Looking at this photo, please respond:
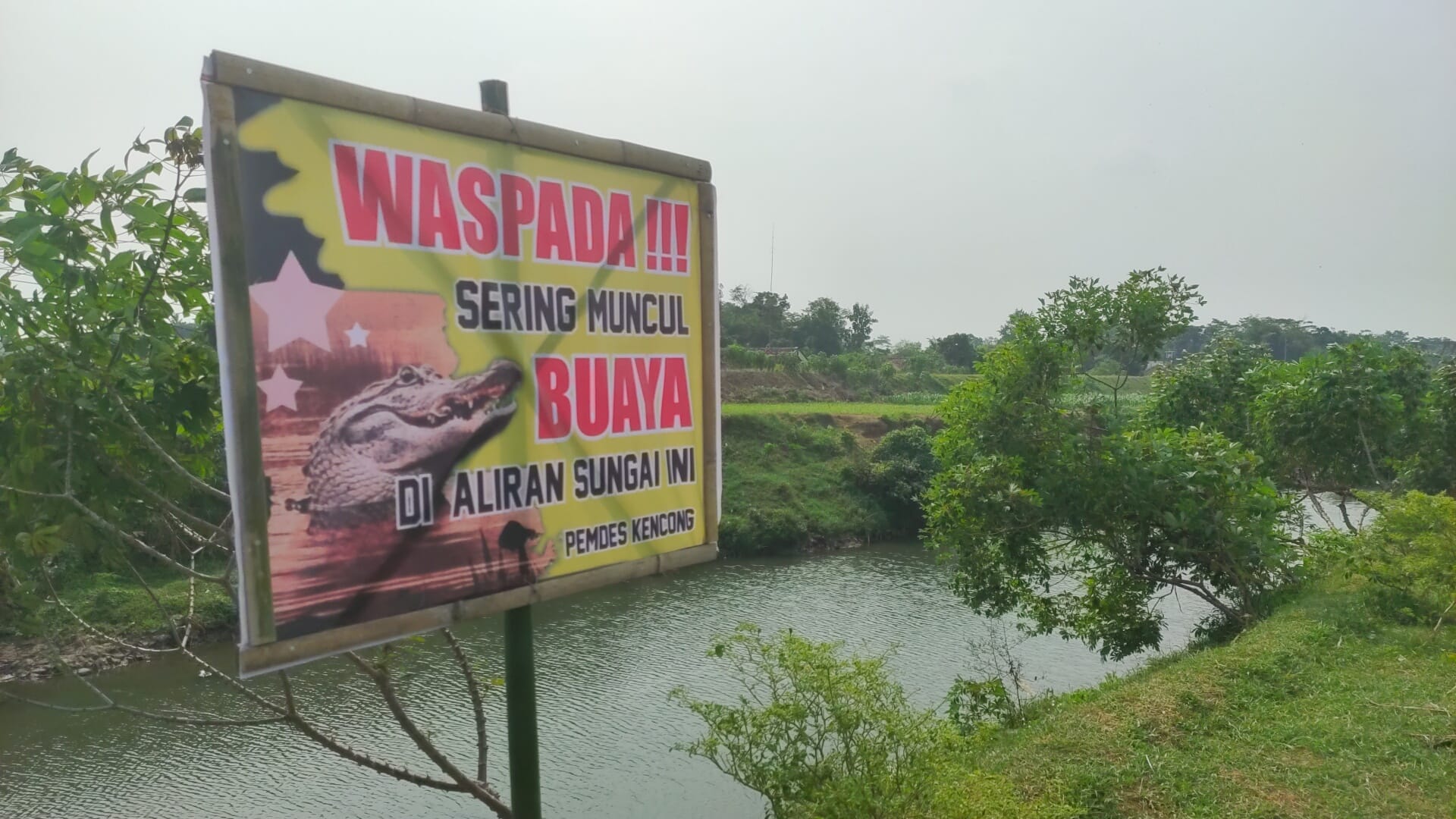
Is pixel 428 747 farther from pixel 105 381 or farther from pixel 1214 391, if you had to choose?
pixel 1214 391

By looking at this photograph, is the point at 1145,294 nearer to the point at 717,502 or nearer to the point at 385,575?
the point at 717,502

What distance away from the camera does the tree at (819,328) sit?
38594mm

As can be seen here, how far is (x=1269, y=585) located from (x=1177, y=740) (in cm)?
388

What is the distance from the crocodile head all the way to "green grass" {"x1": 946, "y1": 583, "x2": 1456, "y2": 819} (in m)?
2.88

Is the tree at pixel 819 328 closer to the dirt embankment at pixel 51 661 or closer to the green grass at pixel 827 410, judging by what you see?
the green grass at pixel 827 410

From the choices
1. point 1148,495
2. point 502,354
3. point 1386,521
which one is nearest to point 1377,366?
point 1386,521

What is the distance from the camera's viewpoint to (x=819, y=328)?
3888 centimetres

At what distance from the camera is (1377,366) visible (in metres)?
8.77

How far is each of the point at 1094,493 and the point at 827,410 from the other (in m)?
17.9

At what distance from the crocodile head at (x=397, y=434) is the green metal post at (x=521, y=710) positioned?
42 cm

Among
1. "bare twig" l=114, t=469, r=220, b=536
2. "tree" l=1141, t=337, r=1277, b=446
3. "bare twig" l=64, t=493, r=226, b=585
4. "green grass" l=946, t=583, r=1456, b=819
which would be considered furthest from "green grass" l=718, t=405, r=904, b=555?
"bare twig" l=64, t=493, r=226, b=585

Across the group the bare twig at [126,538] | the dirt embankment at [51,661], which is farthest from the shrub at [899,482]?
the bare twig at [126,538]

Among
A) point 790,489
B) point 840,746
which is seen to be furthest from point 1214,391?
point 790,489


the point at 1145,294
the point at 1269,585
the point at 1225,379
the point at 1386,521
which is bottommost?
the point at 1269,585
